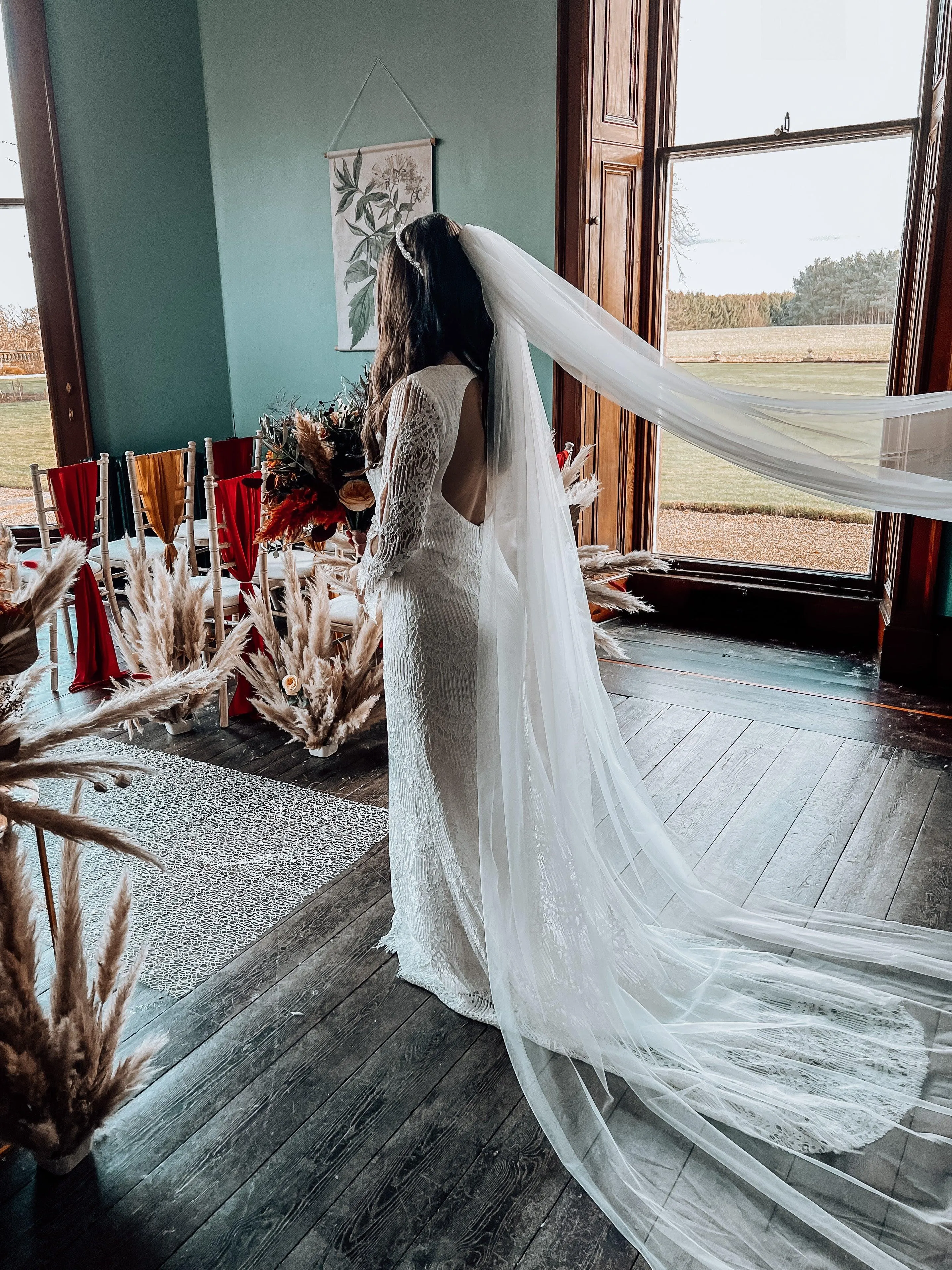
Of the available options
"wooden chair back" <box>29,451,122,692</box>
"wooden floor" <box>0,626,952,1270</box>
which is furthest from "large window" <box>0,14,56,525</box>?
"wooden floor" <box>0,626,952,1270</box>

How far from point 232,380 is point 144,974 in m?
4.82

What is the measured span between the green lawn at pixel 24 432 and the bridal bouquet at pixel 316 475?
13.3ft

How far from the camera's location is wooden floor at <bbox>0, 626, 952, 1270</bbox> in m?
1.78

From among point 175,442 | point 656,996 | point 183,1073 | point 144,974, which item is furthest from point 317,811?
point 175,442

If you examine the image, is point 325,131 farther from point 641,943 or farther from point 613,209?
point 641,943

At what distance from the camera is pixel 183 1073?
220 cm

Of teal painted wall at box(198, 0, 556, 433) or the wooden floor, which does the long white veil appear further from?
teal painted wall at box(198, 0, 556, 433)

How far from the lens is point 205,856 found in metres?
3.12

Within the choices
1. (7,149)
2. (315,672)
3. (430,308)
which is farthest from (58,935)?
(7,149)

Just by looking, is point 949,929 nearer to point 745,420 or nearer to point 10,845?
point 745,420

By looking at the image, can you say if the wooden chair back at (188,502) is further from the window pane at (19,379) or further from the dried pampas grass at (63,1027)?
the dried pampas grass at (63,1027)

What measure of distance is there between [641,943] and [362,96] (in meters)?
5.00

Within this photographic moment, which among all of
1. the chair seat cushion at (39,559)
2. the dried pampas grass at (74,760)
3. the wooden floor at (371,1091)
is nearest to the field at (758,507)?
the wooden floor at (371,1091)

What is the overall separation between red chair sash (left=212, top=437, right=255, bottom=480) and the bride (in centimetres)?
276
